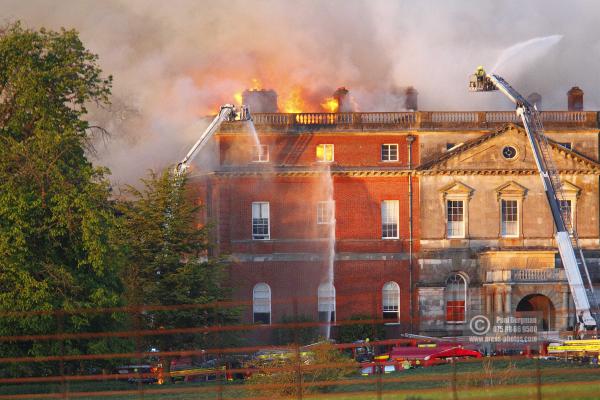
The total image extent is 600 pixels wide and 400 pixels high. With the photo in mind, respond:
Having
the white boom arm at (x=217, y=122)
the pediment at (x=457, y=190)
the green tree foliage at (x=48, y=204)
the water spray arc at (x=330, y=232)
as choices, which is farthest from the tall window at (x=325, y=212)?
the green tree foliage at (x=48, y=204)

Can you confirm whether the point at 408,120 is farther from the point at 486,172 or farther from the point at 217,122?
the point at 217,122

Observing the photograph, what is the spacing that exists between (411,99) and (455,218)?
8.03 m

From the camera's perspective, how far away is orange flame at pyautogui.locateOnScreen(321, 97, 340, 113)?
68562 millimetres

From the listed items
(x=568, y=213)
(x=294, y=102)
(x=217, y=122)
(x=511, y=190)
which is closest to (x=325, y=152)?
(x=217, y=122)

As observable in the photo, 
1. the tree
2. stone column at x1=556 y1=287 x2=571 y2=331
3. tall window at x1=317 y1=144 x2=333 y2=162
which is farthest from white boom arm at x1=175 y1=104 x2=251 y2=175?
stone column at x1=556 y1=287 x2=571 y2=331

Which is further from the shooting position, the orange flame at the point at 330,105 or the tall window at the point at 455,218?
the orange flame at the point at 330,105

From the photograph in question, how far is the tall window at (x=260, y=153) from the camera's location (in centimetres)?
6266

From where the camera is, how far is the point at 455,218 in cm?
6300

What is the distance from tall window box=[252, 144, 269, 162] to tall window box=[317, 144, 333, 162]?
225 centimetres

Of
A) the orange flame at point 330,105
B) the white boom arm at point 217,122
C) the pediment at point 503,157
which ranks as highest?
the orange flame at point 330,105

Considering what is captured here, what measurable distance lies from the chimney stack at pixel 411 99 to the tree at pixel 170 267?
19506 millimetres

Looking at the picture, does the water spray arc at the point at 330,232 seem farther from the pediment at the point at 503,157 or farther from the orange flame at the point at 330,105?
the orange flame at the point at 330,105

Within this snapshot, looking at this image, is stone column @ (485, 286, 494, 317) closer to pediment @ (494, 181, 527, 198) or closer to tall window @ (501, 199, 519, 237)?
tall window @ (501, 199, 519, 237)

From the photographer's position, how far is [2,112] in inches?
1556
